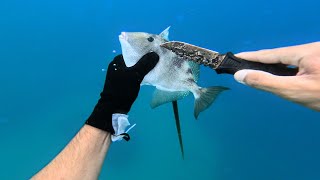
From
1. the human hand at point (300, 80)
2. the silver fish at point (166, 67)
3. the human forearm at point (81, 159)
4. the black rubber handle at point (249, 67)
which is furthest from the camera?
the silver fish at point (166, 67)

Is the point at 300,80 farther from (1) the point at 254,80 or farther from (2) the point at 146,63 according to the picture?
(2) the point at 146,63

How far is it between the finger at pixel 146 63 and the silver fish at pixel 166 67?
0.02 metres

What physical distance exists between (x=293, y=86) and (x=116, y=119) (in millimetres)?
546

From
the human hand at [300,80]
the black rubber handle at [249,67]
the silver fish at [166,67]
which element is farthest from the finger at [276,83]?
the silver fish at [166,67]

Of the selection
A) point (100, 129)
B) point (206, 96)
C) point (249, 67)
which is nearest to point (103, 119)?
point (100, 129)

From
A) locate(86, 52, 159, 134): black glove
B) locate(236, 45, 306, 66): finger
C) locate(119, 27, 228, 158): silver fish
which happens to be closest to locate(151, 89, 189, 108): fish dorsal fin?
locate(119, 27, 228, 158): silver fish

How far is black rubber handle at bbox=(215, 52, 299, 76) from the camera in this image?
28.1 inches

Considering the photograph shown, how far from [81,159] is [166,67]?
358mm

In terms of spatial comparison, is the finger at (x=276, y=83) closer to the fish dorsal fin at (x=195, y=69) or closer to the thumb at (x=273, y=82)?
the thumb at (x=273, y=82)

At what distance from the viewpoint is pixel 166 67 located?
1.07 meters

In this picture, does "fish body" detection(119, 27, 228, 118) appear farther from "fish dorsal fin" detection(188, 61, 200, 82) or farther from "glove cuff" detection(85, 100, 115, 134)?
"glove cuff" detection(85, 100, 115, 134)

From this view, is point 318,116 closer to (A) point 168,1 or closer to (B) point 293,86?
(A) point 168,1

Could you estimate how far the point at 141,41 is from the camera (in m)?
1.05

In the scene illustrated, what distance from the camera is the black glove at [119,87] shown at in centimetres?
102
